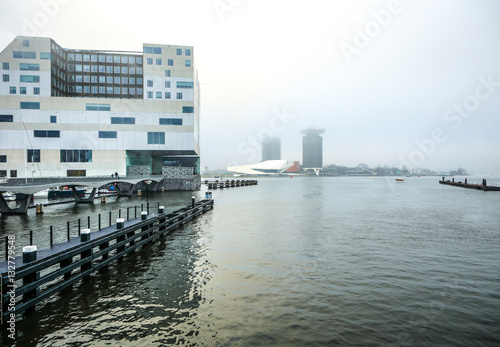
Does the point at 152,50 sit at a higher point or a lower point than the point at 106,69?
lower

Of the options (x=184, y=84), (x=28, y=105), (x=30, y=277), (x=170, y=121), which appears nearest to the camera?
(x=30, y=277)

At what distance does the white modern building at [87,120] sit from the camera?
7181 cm

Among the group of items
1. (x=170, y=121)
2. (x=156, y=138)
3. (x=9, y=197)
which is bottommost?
(x=9, y=197)

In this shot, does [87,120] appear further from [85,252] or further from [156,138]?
[85,252]

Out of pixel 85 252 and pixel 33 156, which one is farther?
pixel 33 156

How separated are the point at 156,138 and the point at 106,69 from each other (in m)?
48.9

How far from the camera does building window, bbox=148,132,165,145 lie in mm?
79562

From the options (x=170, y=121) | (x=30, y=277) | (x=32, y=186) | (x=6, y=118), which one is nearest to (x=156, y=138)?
(x=170, y=121)

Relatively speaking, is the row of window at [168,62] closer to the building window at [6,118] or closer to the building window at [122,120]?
the building window at [122,120]

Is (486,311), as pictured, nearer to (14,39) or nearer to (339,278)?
(339,278)

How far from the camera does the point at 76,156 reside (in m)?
74.3

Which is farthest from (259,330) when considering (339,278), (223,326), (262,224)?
(262,224)

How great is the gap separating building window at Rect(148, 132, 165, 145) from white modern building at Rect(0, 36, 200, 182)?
249mm

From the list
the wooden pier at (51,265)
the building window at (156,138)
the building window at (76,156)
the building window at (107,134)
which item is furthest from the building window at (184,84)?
the wooden pier at (51,265)
